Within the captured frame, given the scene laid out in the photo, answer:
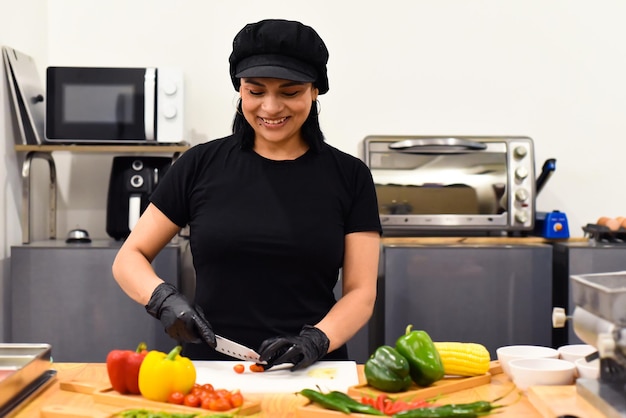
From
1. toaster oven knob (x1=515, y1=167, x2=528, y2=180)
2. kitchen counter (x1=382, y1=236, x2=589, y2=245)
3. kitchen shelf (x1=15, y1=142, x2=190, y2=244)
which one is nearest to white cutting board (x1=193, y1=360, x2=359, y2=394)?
kitchen counter (x1=382, y1=236, x2=589, y2=245)

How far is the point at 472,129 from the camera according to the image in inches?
132

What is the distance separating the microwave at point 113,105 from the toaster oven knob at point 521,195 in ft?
4.40

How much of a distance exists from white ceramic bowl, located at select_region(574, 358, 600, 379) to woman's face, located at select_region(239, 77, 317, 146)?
2.72 feet

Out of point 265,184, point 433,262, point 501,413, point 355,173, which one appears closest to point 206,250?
point 265,184

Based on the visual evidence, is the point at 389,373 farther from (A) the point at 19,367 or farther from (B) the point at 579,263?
(B) the point at 579,263

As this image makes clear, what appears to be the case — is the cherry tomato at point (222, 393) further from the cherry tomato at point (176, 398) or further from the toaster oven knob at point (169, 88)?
the toaster oven knob at point (169, 88)

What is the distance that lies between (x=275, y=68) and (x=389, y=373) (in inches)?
28.3

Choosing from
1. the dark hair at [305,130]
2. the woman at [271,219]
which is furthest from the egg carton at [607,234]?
the dark hair at [305,130]

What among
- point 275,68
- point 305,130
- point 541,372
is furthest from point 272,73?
point 541,372

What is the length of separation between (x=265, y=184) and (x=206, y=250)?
0.71 feet

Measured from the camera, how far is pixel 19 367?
1421mm

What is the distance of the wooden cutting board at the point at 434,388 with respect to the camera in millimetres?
1352

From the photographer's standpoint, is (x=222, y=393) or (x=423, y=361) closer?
(x=222, y=393)

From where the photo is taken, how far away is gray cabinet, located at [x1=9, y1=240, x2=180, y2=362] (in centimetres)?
281
